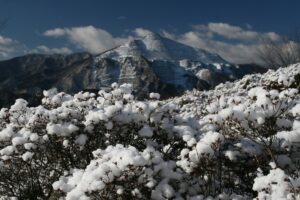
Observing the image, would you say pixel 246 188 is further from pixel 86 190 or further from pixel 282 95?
pixel 86 190

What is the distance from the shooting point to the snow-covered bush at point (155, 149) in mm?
8555

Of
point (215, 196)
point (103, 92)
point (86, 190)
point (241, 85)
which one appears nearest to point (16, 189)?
point (103, 92)

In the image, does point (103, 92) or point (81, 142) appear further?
point (103, 92)

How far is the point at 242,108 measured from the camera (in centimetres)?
962

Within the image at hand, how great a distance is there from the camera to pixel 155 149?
35.3 ft

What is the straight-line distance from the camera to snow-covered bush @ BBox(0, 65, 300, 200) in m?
8.55

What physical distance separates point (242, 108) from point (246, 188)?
1825mm

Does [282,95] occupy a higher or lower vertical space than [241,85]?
lower

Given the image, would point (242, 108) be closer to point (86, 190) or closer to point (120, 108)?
point (120, 108)

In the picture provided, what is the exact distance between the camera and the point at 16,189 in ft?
44.1

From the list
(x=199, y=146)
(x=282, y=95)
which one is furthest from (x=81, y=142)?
(x=282, y=95)

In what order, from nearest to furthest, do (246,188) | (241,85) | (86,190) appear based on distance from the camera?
(86,190) < (246,188) < (241,85)

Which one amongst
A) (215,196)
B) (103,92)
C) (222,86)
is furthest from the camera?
(222,86)

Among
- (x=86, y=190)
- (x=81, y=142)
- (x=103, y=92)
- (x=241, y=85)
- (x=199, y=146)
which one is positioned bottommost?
(x=86, y=190)
